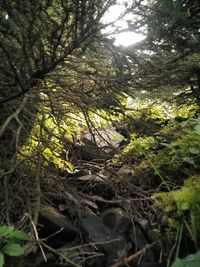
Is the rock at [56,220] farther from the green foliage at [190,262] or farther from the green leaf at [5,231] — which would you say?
the green foliage at [190,262]

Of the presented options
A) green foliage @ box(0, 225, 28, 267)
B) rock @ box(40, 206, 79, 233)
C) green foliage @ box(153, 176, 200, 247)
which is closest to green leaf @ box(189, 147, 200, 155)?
green foliage @ box(153, 176, 200, 247)

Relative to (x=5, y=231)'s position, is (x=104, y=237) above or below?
below

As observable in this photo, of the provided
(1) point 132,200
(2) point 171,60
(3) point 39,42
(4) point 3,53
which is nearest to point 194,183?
(1) point 132,200

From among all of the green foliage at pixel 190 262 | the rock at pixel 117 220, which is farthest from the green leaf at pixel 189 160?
the green foliage at pixel 190 262

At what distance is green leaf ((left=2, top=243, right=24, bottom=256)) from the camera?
1728mm

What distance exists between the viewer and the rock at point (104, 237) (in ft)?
7.57

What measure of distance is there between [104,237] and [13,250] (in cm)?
84

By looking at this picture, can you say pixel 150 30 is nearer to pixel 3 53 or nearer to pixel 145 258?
pixel 3 53

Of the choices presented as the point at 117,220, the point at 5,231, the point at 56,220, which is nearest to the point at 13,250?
the point at 5,231

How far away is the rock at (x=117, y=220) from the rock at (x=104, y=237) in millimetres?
34

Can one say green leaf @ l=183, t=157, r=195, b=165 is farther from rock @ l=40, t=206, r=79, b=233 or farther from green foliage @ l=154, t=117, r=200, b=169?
rock @ l=40, t=206, r=79, b=233

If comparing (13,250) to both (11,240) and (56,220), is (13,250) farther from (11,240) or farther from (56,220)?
(56,220)

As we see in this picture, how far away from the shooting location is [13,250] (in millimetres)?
1749

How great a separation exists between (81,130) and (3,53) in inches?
68.8
